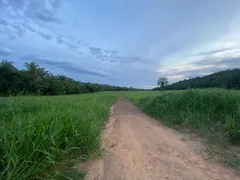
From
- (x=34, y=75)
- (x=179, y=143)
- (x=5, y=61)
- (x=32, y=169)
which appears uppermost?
(x=5, y=61)

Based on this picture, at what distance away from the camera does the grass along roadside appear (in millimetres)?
4098

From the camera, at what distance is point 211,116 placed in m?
6.14

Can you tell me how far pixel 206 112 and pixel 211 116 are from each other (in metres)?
0.31

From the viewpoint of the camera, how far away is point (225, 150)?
3.80 m

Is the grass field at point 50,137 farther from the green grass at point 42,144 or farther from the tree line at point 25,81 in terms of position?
the tree line at point 25,81

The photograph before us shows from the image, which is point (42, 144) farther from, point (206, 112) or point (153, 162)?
point (206, 112)

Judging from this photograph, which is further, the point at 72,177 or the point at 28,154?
the point at 72,177

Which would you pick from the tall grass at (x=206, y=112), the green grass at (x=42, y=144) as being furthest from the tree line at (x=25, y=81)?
the green grass at (x=42, y=144)

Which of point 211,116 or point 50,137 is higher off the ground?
point 50,137

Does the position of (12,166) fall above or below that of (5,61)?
below

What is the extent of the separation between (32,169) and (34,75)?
3569cm

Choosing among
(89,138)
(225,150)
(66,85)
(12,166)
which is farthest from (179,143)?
(66,85)

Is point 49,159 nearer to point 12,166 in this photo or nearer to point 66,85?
point 12,166

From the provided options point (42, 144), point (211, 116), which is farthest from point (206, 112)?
point (42, 144)
